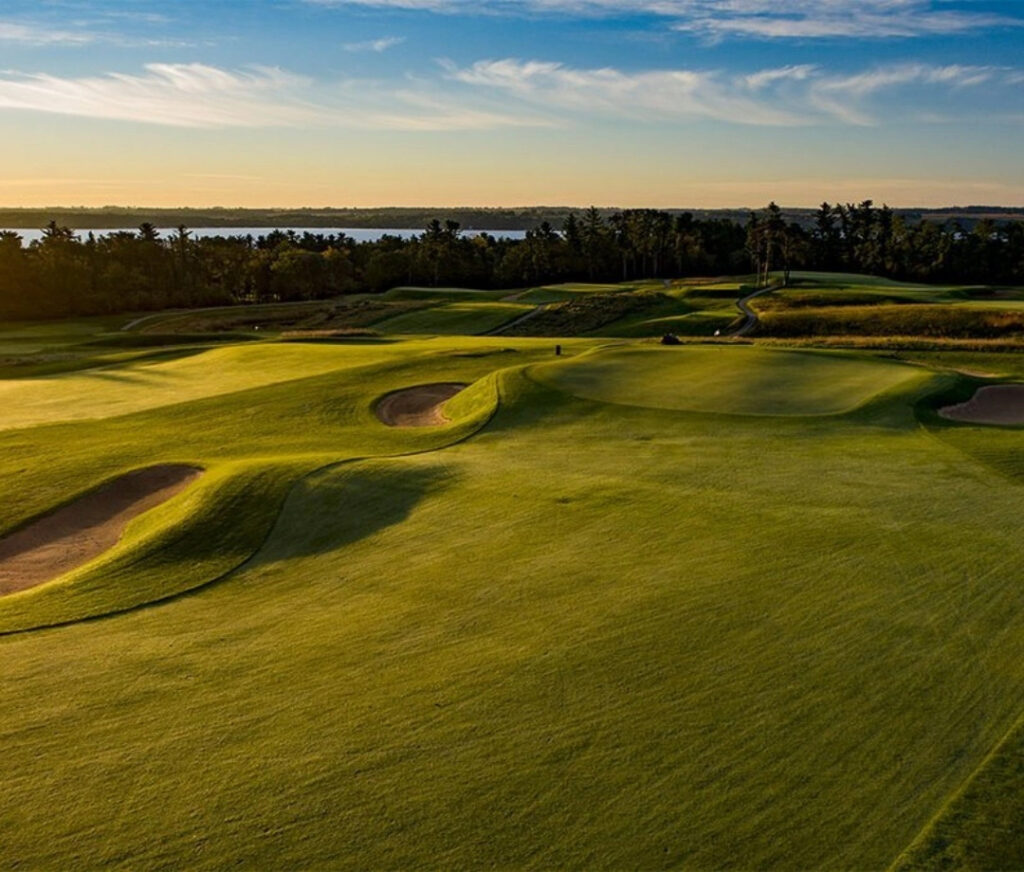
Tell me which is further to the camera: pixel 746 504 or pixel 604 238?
pixel 604 238

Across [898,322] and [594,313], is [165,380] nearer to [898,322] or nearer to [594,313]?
[594,313]

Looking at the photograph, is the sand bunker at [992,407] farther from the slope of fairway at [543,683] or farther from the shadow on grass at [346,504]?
the shadow on grass at [346,504]

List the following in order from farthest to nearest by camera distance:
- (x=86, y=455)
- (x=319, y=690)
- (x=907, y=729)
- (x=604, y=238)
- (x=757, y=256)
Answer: (x=604, y=238) < (x=757, y=256) < (x=86, y=455) < (x=319, y=690) < (x=907, y=729)

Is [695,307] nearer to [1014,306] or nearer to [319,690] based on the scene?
[1014,306]

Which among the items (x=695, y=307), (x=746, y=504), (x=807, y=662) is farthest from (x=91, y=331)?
(x=807, y=662)

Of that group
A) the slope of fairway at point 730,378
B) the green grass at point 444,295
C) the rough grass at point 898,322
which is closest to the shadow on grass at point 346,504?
the slope of fairway at point 730,378
